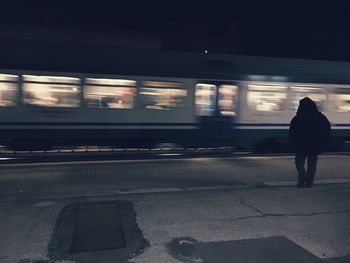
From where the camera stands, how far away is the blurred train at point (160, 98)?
10562 mm

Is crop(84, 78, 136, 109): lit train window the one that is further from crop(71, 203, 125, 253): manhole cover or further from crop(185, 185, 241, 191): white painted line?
crop(71, 203, 125, 253): manhole cover

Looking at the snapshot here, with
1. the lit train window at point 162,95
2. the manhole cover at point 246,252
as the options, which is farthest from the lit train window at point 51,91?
the manhole cover at point 246,252

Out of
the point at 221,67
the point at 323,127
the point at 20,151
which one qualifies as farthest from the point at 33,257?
the point at 221,67

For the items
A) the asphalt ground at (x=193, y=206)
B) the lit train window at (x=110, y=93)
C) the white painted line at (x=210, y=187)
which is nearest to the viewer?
the asphalt ground at (x=193, y=206)

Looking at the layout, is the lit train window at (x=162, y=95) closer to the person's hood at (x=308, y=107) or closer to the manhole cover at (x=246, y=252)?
the person's hood at (x=308, y=107)

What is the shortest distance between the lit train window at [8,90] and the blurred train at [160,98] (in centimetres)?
3

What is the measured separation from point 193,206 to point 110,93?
6138 millimetres

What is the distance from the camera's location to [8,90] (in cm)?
1039

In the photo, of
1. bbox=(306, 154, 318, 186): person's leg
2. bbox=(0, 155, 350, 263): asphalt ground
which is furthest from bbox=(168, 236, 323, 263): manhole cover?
bbox=(306, 154, 318, 186): person's leg

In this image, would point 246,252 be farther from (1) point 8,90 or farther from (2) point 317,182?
(1) point 8,90

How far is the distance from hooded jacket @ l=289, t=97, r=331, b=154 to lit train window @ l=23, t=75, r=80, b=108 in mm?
6387

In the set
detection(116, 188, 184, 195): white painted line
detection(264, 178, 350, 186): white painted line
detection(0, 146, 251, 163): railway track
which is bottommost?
detection(0, 146, 251, 163): railway track

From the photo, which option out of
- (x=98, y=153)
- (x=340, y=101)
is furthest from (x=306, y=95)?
(x=98, y=153)

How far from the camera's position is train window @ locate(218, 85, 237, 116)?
38.8 ft
